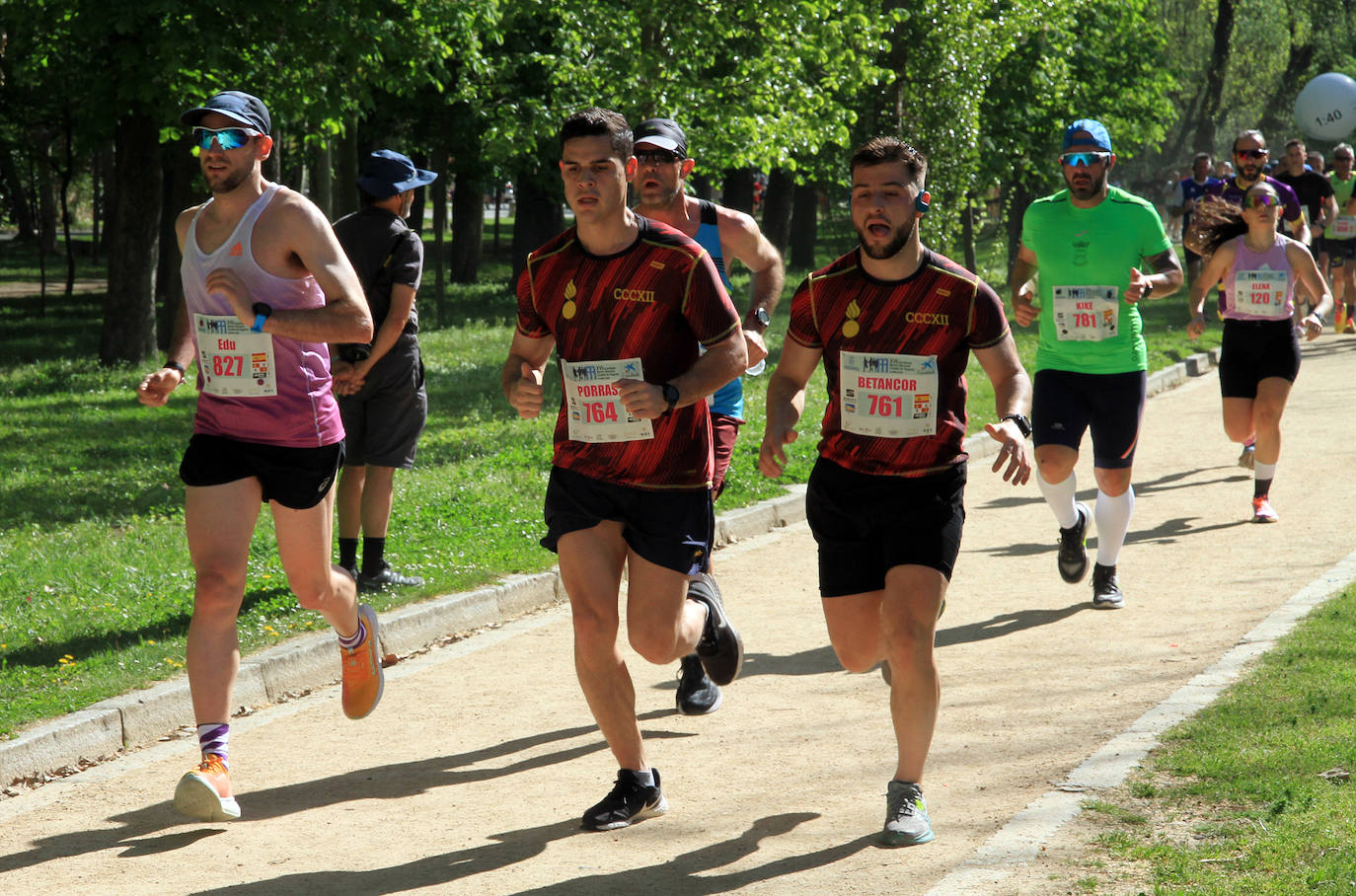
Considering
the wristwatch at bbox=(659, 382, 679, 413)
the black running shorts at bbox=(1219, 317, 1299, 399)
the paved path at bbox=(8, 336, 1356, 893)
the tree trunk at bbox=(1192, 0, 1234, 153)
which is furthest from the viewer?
the tree trunk at bbox=(1192, 0, 1234, 153)

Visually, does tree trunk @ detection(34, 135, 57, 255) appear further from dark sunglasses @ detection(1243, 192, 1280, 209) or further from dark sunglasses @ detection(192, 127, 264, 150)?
dark sunglasses @ detection(192, 127, 264, 150)

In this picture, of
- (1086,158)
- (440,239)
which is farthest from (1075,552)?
(440,239)

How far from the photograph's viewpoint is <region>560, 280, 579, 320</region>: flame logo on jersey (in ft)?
15.2

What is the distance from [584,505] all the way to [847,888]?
54.4 inches

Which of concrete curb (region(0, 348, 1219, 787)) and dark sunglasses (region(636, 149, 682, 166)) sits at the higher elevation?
dark sunglasses (region(636, 149, 682, 166))

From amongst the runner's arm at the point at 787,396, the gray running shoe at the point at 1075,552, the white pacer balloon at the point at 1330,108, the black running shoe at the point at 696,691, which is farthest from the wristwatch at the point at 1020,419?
the white pacer balloon at the point at 1330,108

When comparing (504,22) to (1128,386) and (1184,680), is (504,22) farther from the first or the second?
(1184,680)

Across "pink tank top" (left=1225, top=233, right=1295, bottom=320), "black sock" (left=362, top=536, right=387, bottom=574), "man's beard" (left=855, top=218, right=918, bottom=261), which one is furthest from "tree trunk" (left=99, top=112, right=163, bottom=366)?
"man's beard" (left=855, top=218, right=918, bottom=261)

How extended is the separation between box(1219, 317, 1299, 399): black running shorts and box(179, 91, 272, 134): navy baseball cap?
646 cm

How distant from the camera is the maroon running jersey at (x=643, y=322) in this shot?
4.59 meters

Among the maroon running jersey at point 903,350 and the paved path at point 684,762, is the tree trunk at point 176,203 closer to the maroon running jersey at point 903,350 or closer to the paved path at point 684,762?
the paved path at point 684,762

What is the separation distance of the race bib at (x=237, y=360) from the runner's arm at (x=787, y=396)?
1649 mm

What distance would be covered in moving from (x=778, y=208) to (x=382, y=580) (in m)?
26.4

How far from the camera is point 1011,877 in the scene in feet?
13.1
